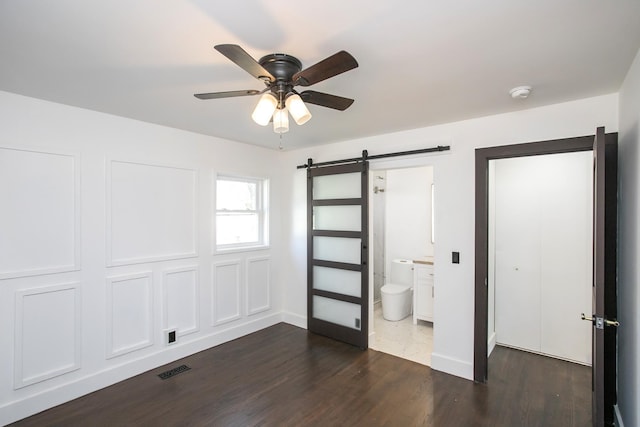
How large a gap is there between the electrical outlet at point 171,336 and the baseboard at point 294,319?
5.24 ft

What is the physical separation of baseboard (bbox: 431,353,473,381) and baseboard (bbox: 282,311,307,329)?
1.79 m

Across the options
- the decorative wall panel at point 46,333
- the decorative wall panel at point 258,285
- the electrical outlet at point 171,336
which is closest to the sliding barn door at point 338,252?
the decorative wall panel at point 258,285

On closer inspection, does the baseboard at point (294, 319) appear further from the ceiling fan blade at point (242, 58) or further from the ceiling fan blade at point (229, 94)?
the ceiling fan blade at point (242, 58)

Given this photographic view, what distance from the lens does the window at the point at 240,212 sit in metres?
3.94

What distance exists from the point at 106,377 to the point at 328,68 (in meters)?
3.23

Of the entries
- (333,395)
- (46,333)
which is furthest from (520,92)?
(46,333)

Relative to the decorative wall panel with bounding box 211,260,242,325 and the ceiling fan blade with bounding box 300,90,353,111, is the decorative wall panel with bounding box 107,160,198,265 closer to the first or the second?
the decorative wall panel with bounding box 211,260,242,325

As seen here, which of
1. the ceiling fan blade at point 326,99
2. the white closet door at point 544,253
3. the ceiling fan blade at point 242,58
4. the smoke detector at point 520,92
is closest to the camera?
the ceiling fan blade at point 242,58

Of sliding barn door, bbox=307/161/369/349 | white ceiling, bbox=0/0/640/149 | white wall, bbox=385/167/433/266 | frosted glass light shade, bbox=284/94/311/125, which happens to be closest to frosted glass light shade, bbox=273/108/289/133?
frosted glass light shade, bbox=284/94/311/125

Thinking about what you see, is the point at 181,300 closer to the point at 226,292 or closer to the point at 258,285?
the point at 226,292

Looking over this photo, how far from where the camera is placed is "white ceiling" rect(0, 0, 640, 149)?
4.58 ft

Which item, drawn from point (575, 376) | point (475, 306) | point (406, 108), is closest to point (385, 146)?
point (406, 108)

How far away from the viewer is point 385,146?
3.57 meters

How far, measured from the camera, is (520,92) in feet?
7.43
